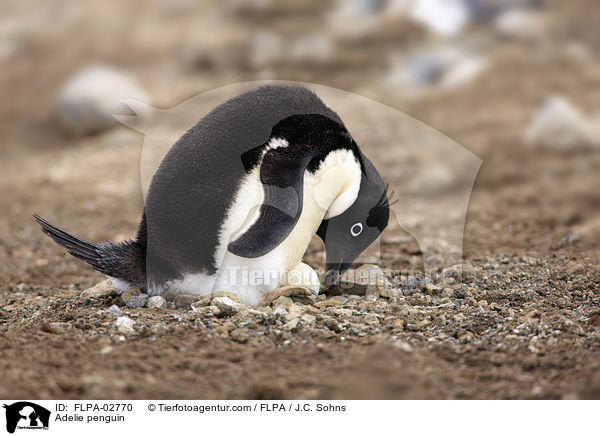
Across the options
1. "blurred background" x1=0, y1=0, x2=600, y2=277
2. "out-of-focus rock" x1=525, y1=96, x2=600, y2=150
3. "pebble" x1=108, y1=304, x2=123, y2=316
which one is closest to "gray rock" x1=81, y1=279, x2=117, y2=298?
"pebble" x1=108, y1=304, x2=123, y2=316

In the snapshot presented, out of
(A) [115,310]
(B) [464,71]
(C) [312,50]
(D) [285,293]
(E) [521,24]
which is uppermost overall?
(E) [521,24]

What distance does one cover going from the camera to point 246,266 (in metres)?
2.81

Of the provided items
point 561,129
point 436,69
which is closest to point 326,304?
point 561,129

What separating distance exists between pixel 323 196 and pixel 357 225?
0.30 metres

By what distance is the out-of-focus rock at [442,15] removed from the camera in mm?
8516

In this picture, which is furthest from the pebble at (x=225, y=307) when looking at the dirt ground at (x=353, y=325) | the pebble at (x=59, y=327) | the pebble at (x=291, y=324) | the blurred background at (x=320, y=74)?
the blurred background at (x=320, y=74)

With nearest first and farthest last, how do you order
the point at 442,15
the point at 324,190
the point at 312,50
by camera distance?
the point at 324,190
the point at 442,15
the point at 312,50

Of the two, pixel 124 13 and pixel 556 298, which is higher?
pixel 124 13

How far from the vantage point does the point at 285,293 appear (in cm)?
286

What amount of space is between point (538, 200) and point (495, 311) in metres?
3.25

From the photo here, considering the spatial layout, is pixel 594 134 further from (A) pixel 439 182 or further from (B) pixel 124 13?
(B) pixel 124 13

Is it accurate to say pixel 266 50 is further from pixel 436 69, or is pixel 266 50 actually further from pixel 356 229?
pixel 356 229
